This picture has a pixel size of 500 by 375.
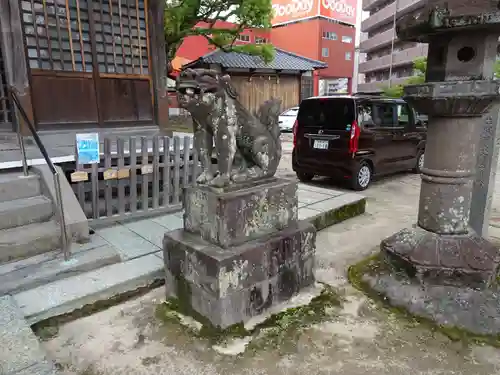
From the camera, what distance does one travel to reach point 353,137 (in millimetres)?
6734

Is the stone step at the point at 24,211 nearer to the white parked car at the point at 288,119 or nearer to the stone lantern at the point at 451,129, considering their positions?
the stone lantern at the point at 451,129

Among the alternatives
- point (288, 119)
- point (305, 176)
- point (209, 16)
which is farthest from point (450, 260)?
point (288, 119)

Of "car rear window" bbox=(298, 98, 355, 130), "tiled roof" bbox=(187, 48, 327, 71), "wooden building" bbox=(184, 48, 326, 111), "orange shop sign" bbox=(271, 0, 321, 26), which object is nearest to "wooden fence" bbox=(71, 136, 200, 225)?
"car rear window" bbox=(298, 98, 355, 130)

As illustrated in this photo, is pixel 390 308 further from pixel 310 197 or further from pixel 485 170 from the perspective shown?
pixel 310 197

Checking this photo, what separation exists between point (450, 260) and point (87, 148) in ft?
13.8

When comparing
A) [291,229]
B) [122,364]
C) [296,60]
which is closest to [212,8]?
[296,60]

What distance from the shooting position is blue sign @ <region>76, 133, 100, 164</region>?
4316 mm

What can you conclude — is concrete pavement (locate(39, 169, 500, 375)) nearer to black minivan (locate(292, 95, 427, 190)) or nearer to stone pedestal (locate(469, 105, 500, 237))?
stone pedestal (locate(469, 105, 500, 237))

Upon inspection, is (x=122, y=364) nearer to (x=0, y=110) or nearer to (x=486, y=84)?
(x=486, y=84)

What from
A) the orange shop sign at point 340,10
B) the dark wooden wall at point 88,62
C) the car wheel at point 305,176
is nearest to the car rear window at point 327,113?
the car wheel at point 305,176

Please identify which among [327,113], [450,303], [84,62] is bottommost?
[450,303]

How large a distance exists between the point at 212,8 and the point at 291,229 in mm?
11059

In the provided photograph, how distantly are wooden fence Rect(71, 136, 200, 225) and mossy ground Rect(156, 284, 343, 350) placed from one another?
2222mm

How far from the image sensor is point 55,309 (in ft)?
9.16
